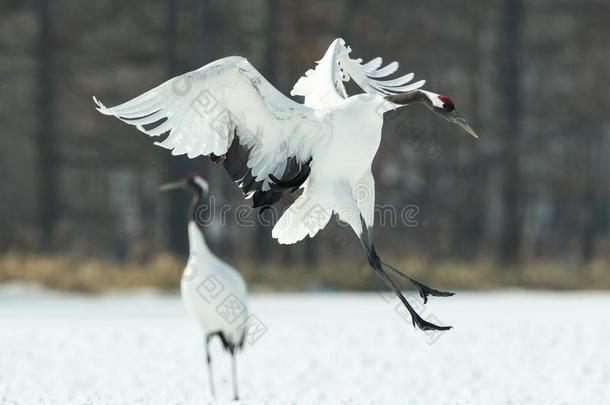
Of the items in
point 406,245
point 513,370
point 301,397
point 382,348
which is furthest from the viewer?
point 406,245

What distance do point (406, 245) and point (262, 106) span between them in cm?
1855

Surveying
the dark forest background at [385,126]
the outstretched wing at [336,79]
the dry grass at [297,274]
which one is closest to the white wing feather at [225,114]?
the outstretched wing at [336,79]

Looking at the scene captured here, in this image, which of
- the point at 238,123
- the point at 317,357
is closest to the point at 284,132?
the point at 238,123

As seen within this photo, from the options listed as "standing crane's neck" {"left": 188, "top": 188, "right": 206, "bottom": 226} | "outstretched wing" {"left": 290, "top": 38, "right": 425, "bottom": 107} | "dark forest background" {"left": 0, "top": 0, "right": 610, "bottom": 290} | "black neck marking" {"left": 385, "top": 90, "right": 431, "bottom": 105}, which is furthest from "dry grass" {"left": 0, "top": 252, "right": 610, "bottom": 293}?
"black neck marking" {"left": 385, "top": 90, "right": 431, "bottom": 105}

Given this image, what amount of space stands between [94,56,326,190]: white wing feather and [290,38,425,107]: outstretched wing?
305 mm

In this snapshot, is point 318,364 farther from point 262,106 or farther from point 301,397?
point 262,106

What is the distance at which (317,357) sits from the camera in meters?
9.27

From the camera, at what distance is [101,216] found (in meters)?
24.1

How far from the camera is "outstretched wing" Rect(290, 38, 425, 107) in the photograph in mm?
5887

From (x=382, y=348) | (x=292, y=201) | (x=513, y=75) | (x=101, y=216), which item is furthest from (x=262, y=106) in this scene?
(x=101, y=216)

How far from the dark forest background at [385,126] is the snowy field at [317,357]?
4516 millimetres

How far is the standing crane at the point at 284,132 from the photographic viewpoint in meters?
5.32

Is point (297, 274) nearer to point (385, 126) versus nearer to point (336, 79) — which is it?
point (385, 126)

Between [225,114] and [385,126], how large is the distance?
13.8m
